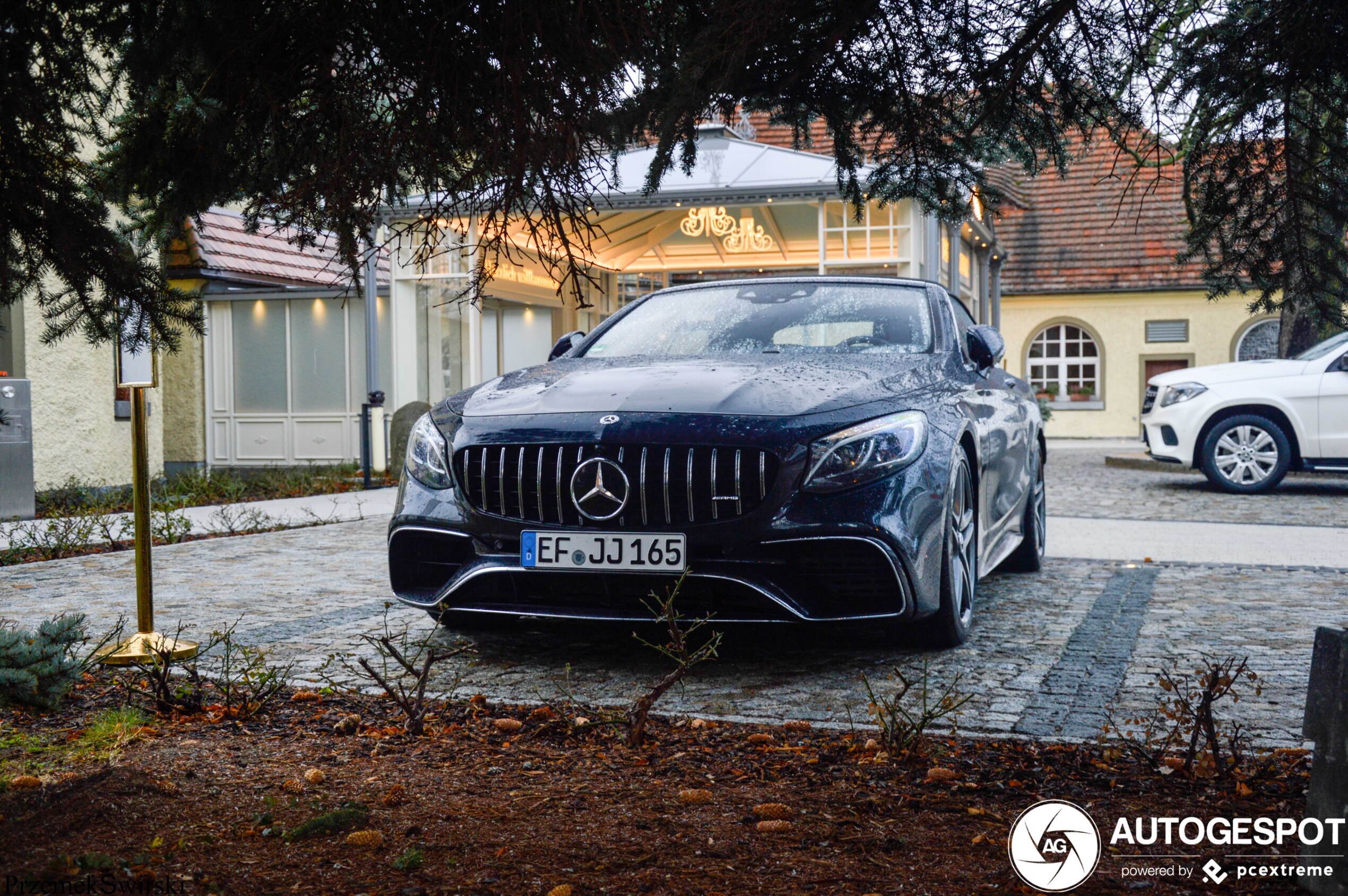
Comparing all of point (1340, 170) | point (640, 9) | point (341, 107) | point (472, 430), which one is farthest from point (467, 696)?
point (1340, 170)

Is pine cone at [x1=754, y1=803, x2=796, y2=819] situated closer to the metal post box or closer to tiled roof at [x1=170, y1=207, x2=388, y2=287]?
the metal post box

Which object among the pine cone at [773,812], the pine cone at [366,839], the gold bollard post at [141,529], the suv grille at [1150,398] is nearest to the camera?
the pine cone at [366,839]

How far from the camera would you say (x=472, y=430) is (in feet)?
15.2

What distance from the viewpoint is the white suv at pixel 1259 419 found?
12859 millimetres

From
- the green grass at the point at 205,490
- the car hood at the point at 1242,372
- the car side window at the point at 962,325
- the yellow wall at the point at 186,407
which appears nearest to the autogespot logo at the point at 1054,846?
the car side window at the point at 962,325

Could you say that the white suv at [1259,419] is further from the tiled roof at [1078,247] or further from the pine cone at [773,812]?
the tiled roof at [1078,247]

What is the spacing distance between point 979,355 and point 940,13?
2.03 metres

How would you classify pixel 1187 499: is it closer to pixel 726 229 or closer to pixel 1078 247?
pixel 726 229

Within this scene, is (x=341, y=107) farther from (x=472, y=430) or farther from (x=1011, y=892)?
(x=1011, y=892)

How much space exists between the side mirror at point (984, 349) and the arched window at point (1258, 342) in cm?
2902

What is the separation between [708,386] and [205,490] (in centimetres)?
1006

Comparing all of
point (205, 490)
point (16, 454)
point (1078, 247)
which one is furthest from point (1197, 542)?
point (1078, 247)

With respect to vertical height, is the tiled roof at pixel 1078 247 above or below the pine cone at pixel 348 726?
above

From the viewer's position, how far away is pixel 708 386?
4676 millimetres
